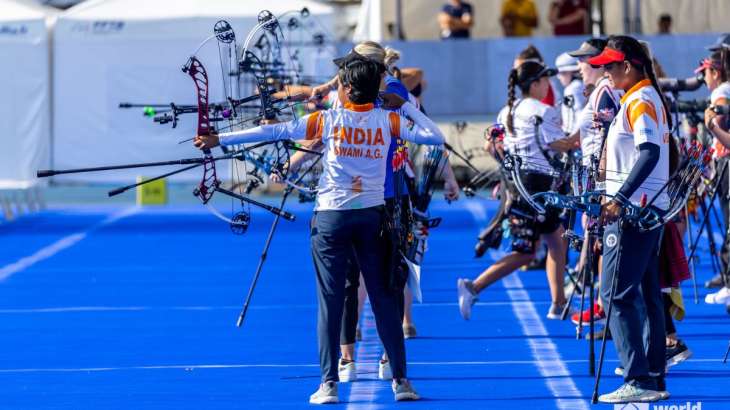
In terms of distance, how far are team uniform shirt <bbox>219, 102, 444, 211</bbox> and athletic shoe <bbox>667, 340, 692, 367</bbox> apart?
2250 millimetres

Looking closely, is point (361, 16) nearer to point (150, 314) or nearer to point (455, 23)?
point (455, 23)

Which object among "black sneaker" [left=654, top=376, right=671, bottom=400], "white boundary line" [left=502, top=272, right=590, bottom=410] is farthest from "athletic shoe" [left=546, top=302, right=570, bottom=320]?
"black sneaker" [left=654, top=376, right=671, bottom=400]

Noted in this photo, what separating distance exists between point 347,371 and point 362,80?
1.88 m

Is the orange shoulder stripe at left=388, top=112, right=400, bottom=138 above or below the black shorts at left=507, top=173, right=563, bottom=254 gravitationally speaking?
above

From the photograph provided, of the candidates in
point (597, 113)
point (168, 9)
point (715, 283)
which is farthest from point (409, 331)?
point (168, 9)

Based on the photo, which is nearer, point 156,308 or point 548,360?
point 548,360

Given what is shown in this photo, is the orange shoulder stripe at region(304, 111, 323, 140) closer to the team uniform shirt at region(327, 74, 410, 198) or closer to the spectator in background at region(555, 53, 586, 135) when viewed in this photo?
the team uniform shirt at region(327, 74, 410, 198)

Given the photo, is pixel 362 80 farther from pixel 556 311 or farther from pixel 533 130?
pixel 556 311

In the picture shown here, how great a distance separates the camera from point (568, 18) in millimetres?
27000

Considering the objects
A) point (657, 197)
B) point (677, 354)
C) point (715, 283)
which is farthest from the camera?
point (715, 283)

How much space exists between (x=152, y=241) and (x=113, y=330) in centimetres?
788

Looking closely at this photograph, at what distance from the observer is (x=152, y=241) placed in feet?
63.6

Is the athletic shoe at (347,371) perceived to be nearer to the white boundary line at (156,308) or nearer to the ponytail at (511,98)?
the ponytail at (511,98)

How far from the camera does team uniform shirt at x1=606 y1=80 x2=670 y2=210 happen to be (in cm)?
785
